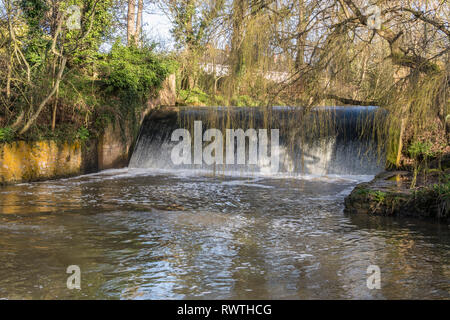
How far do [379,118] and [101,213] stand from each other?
4.35 meters

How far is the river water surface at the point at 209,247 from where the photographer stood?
4500 mm

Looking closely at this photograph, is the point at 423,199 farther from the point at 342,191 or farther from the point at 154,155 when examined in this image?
the point at 154,155

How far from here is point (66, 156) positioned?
1205 cm

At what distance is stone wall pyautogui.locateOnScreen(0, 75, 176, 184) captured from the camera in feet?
35.3

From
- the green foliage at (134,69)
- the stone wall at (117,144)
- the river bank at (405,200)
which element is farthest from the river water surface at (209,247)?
the green foliage at (134,69)

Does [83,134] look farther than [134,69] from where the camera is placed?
No

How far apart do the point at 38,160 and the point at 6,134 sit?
0.94 metres

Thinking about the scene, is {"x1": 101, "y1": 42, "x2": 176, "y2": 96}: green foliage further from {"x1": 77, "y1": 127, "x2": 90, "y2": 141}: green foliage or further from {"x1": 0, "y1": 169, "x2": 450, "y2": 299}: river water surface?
{"x1": 0, "y1": 169, "x2": 450, "y2": 299}: river water surface

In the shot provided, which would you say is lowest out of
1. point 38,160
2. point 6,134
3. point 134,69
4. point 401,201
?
point 401,201
